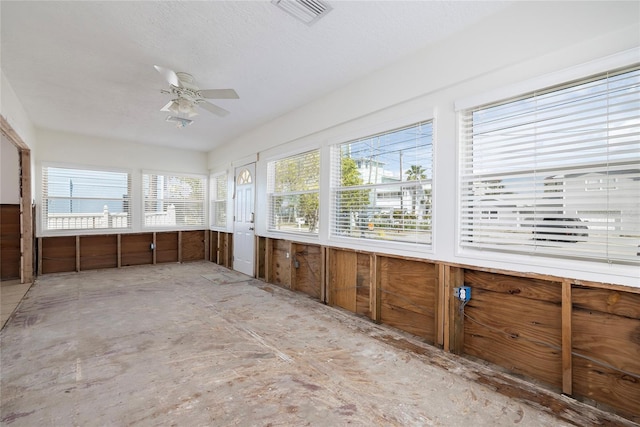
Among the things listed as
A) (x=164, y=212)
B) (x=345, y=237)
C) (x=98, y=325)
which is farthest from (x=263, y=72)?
(x=164, y=212)

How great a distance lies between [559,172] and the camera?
216cm

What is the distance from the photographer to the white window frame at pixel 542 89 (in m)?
1.90

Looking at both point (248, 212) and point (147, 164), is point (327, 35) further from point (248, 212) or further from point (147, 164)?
point (147, 164)

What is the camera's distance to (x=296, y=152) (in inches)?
185

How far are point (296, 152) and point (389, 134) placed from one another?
1.79 metres

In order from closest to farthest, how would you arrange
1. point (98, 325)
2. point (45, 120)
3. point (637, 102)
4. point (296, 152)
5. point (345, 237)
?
point (637, 102)
point (98, 325)
point (345, 237)
point (296, 152)
point (45, 120)

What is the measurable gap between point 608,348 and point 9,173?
8412mm

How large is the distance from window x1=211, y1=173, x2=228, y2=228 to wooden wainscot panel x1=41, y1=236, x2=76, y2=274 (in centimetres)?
286

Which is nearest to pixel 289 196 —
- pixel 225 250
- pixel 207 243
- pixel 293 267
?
pixel 293 267

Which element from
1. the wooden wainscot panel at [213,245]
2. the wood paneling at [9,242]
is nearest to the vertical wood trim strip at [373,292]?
the wooden wainscot panel at [213,245]

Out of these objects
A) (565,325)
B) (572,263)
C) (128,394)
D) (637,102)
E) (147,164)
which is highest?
(147,164)

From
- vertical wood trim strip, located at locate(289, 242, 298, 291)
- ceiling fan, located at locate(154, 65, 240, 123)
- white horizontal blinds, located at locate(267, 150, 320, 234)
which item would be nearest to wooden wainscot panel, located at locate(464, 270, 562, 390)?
white horizontal blinds, located at locate(267, 150, 320, 234)

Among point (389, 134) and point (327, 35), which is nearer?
point (327, 35)

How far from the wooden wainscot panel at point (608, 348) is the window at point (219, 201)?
6475 mm
